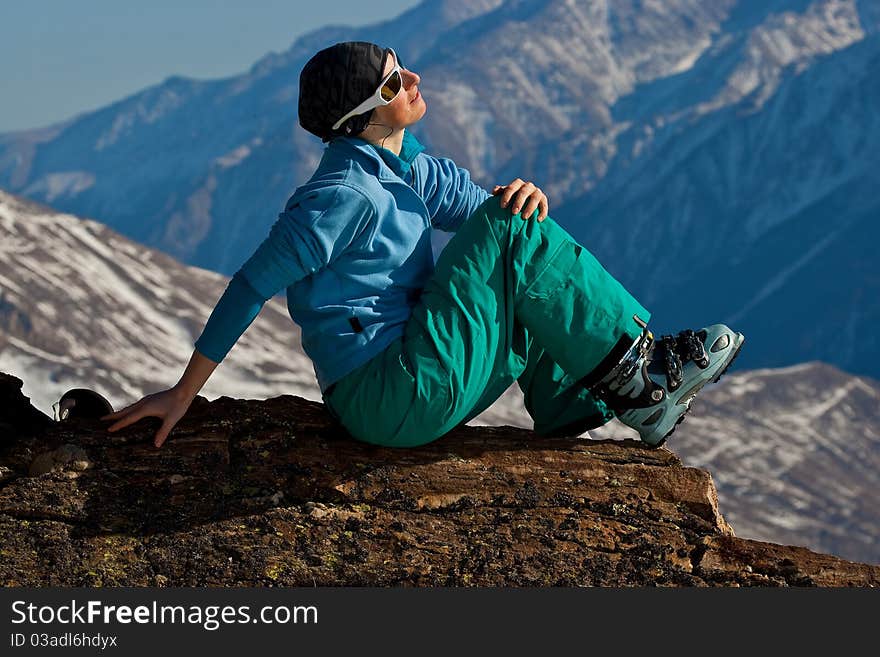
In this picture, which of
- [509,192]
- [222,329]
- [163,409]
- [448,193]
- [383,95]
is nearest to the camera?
[222,329]

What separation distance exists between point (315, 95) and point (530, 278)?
1.94 m

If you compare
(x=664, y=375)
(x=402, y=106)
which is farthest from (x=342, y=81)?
(x=664, y=375)

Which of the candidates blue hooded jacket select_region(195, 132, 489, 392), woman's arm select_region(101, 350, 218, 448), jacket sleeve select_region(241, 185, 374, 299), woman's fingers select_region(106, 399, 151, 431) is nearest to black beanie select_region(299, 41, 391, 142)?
blue hooded jacket select_region(195, 132, 489, 392)

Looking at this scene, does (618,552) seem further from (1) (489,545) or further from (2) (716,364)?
(2) (716,364)

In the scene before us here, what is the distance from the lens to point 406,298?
952 centimetres

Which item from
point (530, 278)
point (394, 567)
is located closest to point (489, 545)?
point (394, 567)

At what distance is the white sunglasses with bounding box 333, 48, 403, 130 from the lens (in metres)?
9.24

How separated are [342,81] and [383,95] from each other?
0.97 ft

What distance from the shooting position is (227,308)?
8.95 meters

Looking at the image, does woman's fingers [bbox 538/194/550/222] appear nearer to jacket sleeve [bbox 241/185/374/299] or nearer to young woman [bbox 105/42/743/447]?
young woman [bbox 105/42/743/447]

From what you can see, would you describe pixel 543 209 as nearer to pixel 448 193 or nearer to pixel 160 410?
pixel 448 193

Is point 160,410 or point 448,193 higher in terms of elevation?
point 448,193

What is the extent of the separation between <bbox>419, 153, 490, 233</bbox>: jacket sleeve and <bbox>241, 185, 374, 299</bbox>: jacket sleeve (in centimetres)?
117

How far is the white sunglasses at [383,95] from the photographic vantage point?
924cm
